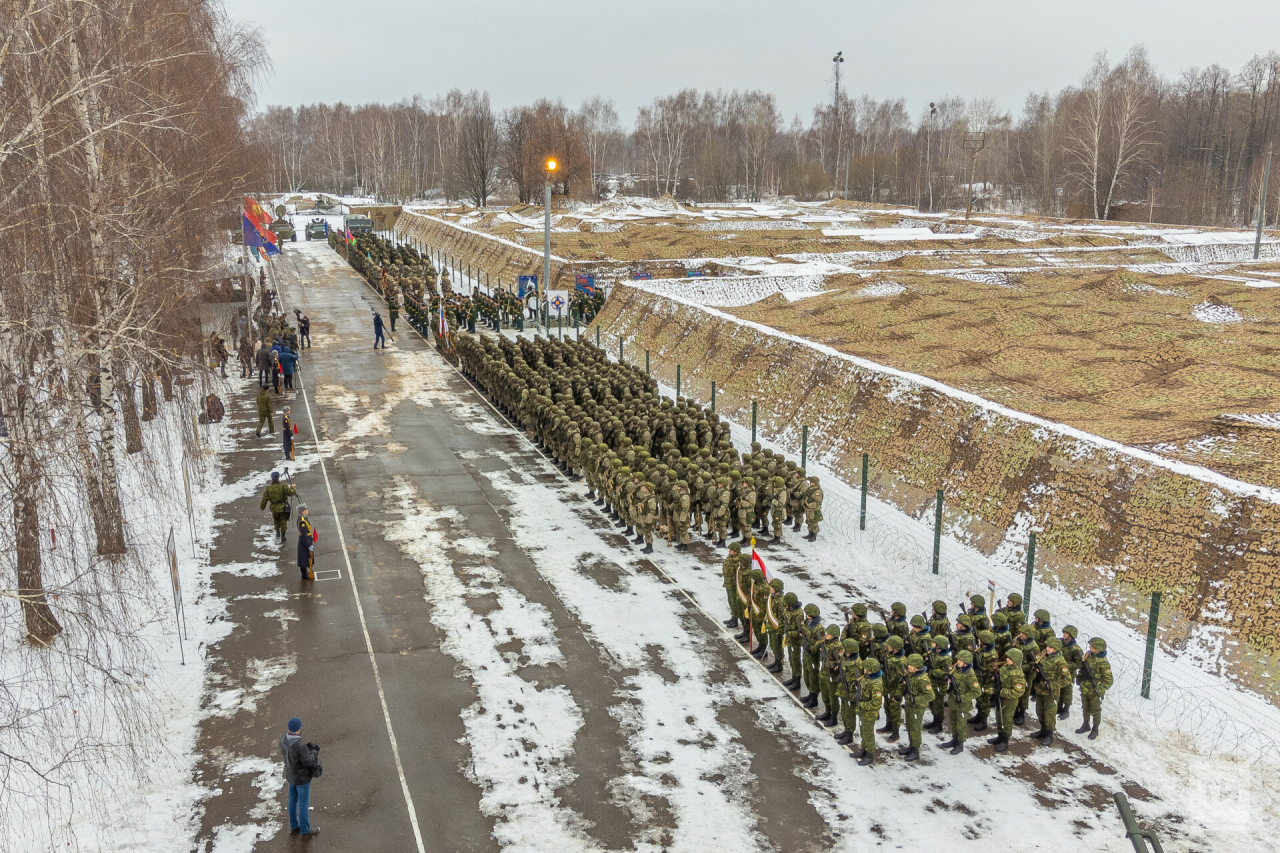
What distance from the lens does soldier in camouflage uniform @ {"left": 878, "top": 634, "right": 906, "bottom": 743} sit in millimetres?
9344

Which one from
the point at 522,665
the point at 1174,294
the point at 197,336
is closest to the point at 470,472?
the point at 197,336

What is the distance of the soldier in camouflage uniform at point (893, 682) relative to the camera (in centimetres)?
934

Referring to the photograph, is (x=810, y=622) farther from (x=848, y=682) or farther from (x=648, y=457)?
(x=648, y=457)

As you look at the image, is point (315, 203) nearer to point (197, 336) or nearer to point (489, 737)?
point (197, 336)

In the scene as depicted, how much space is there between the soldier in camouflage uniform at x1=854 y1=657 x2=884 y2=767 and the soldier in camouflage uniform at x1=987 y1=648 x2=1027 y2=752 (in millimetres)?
1290

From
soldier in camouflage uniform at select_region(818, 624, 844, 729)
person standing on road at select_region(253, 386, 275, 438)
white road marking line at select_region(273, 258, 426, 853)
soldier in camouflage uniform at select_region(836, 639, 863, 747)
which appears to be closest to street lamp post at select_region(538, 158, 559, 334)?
person standing on road at select_region(253, 386, 275, 438)

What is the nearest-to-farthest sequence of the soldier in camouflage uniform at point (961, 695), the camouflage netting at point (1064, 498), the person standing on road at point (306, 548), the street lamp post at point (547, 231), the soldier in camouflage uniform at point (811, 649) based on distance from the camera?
the soldier in camouflage uniform at point (961, 695), the soldier in camouflage uniform at point (811, 649), the camouflage netting at point (1064, 498), the person standing on road at point (306, 548), the street lamp post at point (547, 231)

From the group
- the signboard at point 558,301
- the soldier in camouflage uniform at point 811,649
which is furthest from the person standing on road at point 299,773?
the signboard at point 558,301

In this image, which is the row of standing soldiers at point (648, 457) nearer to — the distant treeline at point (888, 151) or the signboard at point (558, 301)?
the signboard at point (558, 301)

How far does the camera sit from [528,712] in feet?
33.2

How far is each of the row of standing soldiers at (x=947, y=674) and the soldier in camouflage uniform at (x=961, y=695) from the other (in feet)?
0.03

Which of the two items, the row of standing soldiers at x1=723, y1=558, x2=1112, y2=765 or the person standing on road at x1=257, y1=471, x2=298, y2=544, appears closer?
the row of standing soldiers at x1=723, y1=558, x2=1112, y2=765

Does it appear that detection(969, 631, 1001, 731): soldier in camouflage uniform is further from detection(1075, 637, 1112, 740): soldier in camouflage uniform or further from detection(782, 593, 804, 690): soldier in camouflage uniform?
detection(782, 593, 804, 690): soldier in camouflage uniform

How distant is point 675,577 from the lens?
13891mm
